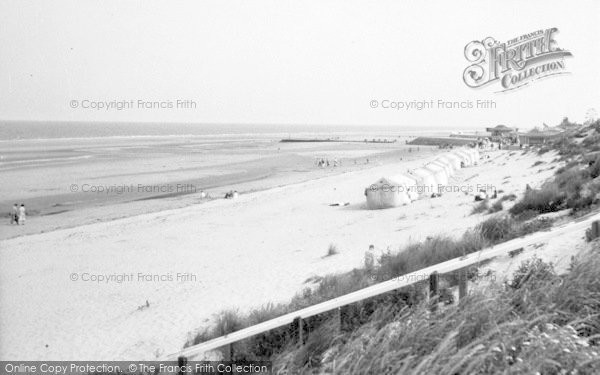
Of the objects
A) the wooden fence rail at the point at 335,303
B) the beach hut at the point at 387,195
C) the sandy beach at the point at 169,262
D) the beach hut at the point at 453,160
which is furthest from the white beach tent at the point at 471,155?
the wooden fence rail at the point at 335,303

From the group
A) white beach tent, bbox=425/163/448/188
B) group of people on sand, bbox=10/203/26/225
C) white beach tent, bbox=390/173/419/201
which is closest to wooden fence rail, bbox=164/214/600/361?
white beach tent, bbox=390/173/419/201

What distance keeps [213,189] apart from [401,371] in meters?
28.1

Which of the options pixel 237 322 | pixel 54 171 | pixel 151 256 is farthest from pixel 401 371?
pixel 54 171

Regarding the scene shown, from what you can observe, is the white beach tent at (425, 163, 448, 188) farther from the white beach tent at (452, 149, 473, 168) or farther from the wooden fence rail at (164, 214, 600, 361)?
the wooden fence rail at (164, 214, 600, 361)

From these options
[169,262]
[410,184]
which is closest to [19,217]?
[169,262]

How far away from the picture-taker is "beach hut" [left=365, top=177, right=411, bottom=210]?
18.8m

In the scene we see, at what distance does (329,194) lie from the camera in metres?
25.3

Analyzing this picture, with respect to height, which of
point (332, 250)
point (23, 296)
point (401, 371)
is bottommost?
point (23, 296)

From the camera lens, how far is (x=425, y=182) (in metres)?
21.1

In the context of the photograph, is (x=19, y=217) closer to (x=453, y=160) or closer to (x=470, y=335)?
(x=470, y=335)

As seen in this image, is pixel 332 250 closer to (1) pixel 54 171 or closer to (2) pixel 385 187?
(2) pixel 385 187

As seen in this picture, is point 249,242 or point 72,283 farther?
point 249,242

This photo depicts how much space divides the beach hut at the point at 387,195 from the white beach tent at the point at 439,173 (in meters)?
4.06

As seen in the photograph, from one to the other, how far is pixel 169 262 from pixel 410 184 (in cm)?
991
